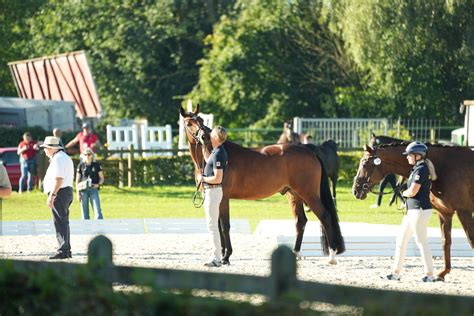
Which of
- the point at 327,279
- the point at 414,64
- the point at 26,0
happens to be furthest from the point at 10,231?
the point at 26,0

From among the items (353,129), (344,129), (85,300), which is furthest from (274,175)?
(344,129)

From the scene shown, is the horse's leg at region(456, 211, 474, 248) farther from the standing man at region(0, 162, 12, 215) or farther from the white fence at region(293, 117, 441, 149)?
the white fence at region(293, 117, 441, 149)

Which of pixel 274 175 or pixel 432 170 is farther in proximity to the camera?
pixel 274 175

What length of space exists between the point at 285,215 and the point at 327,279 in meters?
9.18

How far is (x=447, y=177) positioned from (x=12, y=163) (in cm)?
1727

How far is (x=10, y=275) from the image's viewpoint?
6.14m

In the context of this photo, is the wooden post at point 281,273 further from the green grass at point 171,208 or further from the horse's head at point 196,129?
the green grass at point 171,208

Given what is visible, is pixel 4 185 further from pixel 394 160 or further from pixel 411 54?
pixel 411 54

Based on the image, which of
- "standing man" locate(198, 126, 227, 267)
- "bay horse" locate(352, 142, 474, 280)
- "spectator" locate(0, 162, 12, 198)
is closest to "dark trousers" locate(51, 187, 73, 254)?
"spectator" locate(0, 162, 12, 198)

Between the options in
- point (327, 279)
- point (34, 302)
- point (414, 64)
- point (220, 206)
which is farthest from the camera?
point (414, 64)

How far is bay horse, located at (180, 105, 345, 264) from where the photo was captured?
13.8 meters

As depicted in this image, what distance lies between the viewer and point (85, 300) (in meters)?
5.88

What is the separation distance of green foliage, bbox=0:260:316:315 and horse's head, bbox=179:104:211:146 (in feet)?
24.6

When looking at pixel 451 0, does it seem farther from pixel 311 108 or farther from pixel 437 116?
pixel 311 108
